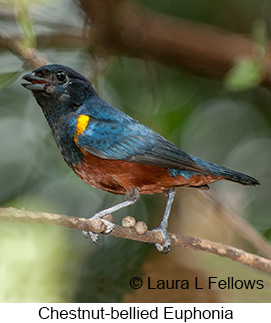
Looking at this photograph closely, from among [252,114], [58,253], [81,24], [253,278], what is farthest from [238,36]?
[58,253]

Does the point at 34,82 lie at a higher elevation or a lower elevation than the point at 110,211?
higher

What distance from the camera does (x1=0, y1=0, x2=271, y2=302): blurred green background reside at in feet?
11.4

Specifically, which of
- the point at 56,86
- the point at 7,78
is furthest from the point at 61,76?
the point at 7,78

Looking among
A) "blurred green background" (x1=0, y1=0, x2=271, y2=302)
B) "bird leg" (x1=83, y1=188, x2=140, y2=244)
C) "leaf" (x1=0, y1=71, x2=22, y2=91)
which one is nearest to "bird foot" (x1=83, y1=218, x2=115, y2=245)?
"bird leg" (x1=83, y1=188, x2=140, y2=244)

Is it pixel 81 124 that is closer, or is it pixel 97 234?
pixel 97 234

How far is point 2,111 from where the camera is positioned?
5059mm

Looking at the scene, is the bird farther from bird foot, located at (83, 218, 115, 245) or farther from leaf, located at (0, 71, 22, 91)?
leaf, located at (0, 71, 22, 91)

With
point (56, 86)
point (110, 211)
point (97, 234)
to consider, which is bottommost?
point (97, 234)

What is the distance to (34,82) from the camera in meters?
3.17

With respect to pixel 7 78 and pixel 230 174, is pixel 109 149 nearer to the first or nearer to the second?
pixel 230 174

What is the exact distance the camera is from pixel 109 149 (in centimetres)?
321

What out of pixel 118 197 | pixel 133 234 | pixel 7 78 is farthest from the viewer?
pixel 118 197

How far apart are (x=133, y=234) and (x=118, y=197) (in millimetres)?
1074

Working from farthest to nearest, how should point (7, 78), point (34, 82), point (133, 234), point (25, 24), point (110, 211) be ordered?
point (25, 24)
point (7, 78)
point (34, 82)
point (110, 211)
point (133, 234)
